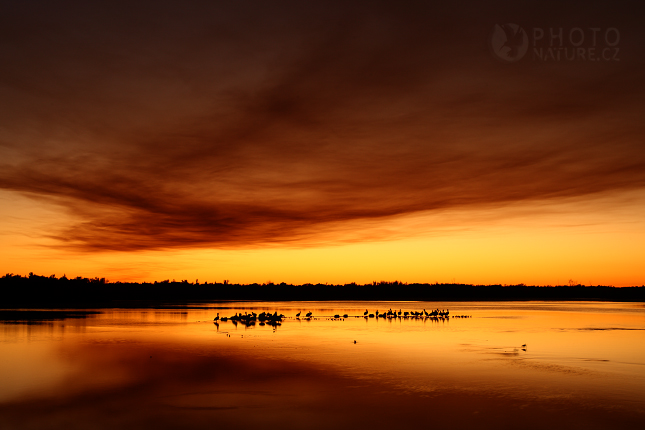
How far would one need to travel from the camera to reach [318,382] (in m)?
18.4

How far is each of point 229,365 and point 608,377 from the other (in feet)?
49.7

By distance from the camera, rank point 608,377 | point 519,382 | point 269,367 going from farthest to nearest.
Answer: point 269,367, point 608,377, point 519,382

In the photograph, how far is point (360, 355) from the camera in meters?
24.5

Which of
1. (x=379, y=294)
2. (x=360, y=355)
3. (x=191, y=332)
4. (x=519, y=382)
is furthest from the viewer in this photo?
(x=379, y=294)

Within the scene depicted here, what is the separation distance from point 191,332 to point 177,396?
20.2 m

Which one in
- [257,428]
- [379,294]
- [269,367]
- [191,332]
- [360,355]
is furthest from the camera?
[379,294]

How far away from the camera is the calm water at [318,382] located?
13820mm

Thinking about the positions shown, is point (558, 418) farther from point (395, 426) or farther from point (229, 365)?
point (229, 365)

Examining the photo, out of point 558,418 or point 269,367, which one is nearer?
point 558,418

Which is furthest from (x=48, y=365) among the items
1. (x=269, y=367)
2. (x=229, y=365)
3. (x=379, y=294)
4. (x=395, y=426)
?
(x=379, y=294)

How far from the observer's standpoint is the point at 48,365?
2152 centimetres

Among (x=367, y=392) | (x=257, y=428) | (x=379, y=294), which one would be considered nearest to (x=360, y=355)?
(x=367, y=392)

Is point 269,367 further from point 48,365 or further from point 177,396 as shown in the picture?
point 48,365

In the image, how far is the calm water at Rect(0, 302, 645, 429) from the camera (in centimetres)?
1382
